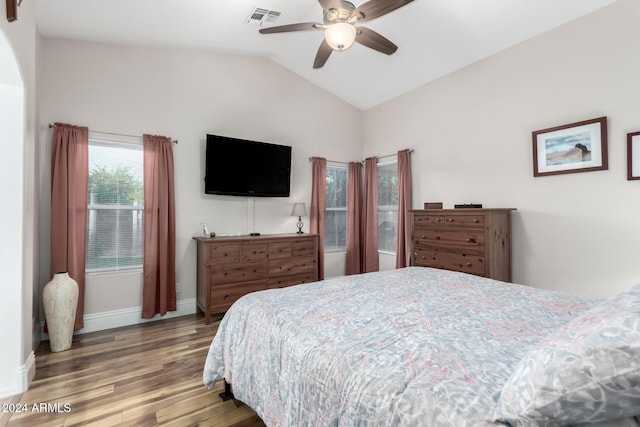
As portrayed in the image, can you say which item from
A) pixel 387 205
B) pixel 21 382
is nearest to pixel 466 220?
pixel 387 205

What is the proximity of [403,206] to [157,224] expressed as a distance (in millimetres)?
3182

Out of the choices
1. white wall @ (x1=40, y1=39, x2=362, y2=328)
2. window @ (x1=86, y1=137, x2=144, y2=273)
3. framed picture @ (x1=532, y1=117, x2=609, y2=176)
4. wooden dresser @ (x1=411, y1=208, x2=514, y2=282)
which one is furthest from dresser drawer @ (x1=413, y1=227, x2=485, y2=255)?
window @ (x1=86, y1=137, x2=144, y2=273)

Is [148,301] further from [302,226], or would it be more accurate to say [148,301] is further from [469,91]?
[469,91]

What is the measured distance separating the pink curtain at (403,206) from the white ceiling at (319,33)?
112 centimetres

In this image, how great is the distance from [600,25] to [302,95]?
339cm

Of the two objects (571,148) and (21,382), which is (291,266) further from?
(571,148)

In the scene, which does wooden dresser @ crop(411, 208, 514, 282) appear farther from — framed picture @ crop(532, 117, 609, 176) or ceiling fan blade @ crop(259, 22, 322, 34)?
ceiling fan blade @ crop(259, 22, 322, 34)

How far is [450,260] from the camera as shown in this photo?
10.8 ft

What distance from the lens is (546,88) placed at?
3.03m

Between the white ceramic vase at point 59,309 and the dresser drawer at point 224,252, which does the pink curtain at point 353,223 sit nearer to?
the dresser drawer at point 224,252

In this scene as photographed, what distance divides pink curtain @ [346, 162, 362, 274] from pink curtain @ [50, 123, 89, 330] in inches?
137

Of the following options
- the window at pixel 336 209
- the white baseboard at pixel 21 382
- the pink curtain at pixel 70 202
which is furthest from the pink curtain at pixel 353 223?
the white baseboard at pixel 21 382

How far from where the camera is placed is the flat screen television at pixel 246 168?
12.3ft

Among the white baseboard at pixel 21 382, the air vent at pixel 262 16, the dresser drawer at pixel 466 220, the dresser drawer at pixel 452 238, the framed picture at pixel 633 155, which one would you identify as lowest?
the white baseboard at pixel 21 382
